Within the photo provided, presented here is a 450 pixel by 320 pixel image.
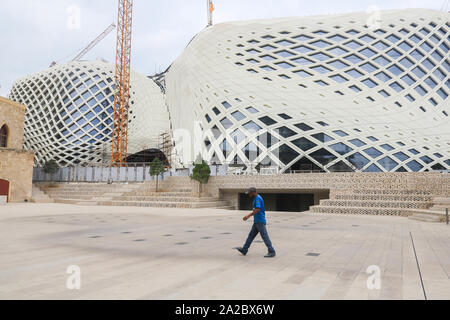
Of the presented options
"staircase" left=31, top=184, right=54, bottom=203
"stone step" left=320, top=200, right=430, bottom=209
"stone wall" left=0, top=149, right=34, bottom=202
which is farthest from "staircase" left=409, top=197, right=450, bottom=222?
"stone wall" left=0, top=149, right=34, bottom=202

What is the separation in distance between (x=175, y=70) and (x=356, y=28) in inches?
885

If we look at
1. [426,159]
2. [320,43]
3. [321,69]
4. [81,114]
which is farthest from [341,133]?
[81,114]

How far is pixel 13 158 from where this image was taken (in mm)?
29422

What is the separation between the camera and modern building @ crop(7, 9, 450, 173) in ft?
98.7

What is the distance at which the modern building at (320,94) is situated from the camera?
98.7ft

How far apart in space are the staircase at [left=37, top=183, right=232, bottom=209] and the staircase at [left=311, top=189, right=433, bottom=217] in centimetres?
883

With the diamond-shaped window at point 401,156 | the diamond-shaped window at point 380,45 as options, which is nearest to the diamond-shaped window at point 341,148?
the diamond-shaped window at point 401,156

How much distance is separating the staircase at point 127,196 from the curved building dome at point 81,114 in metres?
25.4

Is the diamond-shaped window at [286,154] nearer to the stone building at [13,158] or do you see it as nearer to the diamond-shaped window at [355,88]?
the diamond-shaped window at [355,88]

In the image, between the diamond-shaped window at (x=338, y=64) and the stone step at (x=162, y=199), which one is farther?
the diamond-shaped window at (x=338, y=64)

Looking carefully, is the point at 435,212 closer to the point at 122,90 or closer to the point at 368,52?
the point at 368,52
